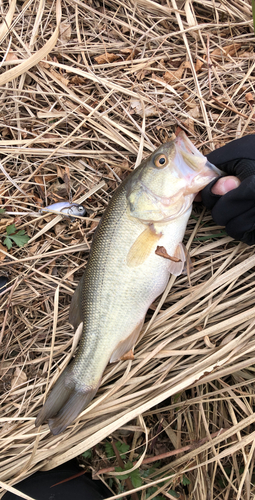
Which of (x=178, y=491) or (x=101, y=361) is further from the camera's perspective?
(x=178, y=491)

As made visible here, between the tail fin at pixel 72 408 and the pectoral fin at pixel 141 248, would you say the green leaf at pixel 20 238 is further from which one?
the tail fin at pixel 72 408

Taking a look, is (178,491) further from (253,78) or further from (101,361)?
(253,78)

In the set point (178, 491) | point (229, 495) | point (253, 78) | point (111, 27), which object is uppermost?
point (111, 27)

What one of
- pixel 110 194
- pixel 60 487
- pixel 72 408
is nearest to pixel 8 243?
pixel 110 194

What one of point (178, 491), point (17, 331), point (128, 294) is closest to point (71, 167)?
point (128, 294)

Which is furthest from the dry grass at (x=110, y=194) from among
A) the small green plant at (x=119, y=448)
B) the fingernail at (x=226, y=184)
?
the fingernail at (x=226, y=184)

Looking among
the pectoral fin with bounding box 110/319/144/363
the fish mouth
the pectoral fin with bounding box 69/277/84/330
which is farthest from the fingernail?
the pectoral fin with bounding box 69/277/84/330
